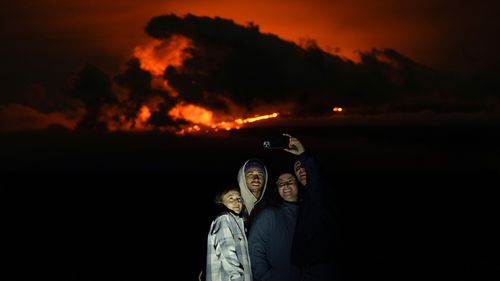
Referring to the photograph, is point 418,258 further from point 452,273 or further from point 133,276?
point 133,276

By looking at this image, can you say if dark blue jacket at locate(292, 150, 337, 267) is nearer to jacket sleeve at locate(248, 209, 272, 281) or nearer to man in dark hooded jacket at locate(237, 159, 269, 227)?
jacket sleeve at locate(248, 209, 272, 281)

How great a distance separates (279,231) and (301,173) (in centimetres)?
63

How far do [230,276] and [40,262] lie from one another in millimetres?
39001

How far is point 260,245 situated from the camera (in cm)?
870

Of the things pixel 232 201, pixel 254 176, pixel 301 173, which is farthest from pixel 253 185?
pixel 301 173

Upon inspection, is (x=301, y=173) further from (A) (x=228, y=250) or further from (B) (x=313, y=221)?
(A) (x=228, y=250)

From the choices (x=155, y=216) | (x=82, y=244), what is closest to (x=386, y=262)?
(x=82, y=244)

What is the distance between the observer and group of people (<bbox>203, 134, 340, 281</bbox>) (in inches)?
337

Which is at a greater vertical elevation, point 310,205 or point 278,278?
point 310,205

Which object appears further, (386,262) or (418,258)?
(418,258)

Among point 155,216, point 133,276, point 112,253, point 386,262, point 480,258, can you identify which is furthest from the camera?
point 155,216

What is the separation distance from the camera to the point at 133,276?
3553 cm

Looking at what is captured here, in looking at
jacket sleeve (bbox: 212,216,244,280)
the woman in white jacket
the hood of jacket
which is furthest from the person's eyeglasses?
jacket sleeve (bbox: 212,216,244,280)

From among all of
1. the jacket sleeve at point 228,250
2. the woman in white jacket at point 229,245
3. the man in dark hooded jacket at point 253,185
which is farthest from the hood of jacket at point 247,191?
the jacket sleeve at point 228,250
